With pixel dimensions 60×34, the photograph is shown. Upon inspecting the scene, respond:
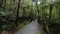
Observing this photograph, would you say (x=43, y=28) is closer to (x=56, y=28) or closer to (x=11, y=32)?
(x=56, y=28)

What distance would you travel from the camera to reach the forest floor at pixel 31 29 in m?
2.40

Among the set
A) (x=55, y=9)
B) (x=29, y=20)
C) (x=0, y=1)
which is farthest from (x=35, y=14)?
(x=0, y=1)

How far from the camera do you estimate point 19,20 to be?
2488mm

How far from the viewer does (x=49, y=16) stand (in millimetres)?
2418

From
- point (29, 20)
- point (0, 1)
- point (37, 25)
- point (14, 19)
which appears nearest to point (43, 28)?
point (37, 25)

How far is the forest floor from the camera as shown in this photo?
2.40 meters

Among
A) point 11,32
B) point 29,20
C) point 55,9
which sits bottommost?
point 11,32

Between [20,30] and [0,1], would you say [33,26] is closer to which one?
[20,30]

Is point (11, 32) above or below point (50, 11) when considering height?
below

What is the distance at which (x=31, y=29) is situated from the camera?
7.89 ft

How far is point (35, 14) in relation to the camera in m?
2.48

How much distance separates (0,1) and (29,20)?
1.79ft

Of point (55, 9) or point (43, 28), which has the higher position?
point (55, 9)

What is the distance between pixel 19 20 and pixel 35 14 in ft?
0.88
